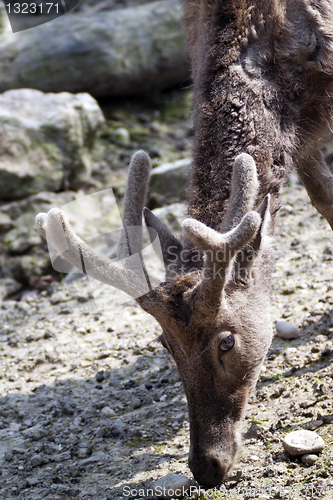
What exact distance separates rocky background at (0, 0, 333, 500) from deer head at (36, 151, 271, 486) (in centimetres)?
32

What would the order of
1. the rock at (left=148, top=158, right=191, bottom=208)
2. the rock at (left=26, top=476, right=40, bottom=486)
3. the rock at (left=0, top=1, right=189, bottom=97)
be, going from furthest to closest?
the rock at (left=0, top=1, right=189, bottom=97) → the rock at (left=148, top=158, right=191, bottom=208) → the rock at (left=26, top=476, right=40, bottom=486)

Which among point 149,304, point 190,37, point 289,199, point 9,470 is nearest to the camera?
point 149,304

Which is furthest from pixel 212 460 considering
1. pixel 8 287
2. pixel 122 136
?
pixel 122 136

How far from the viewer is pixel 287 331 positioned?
4734 millimetres

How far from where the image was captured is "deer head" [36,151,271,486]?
130 inches

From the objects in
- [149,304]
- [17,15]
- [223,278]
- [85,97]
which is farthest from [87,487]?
[17,15]

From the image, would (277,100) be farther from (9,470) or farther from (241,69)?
(9,470)

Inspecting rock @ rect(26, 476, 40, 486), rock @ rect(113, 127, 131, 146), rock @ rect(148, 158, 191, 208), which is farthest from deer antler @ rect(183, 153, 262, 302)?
rock @ rect(113, 127, 131, 146)

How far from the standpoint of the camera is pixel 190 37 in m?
5.01

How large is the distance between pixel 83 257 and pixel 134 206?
0.59 metres

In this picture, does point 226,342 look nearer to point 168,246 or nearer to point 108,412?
point 168,246

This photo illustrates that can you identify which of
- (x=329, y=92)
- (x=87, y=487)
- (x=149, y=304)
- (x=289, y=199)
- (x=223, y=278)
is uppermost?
(x=329, y=92)

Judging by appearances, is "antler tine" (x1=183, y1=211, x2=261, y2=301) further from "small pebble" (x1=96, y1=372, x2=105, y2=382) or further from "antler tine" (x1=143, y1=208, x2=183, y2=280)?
"small pebble" (x1=96, y1=372, x2=105, y2=382)

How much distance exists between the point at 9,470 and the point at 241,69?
328 centimetres
